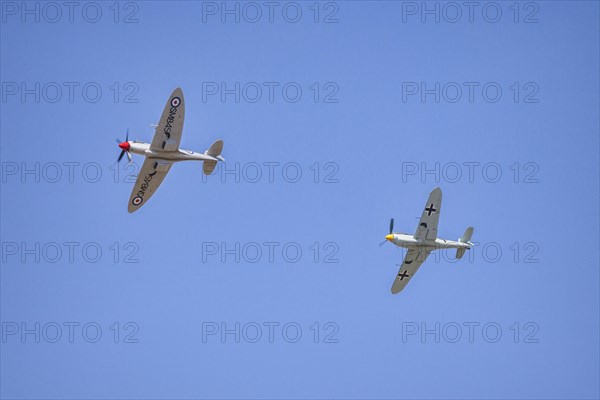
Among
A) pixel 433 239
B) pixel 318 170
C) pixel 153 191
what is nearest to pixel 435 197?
pixel 433 239

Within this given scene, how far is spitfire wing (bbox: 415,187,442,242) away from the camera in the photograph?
7175 cm

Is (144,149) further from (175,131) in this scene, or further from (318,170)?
(318,170)

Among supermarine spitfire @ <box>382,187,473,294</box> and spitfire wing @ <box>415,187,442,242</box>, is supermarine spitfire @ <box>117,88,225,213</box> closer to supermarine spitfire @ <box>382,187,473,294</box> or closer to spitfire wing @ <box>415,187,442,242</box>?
supermarine spitfire @ <box>382,187,473,294</box>

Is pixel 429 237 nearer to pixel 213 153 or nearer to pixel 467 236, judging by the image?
pixel 467 236

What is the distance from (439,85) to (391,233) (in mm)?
9692

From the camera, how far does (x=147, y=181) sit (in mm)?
71125

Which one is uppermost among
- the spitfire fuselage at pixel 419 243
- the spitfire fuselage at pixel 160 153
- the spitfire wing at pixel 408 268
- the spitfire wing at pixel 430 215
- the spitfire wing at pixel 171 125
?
the spitfire wing at pixel 171 125

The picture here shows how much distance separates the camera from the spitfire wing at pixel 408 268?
247 feet

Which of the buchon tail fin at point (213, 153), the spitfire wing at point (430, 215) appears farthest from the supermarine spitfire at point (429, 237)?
the buchon tail fin at point (213, 153)

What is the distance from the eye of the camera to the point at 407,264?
249ft

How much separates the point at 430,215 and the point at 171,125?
17.0 metres

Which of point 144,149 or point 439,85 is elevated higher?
point 439,85

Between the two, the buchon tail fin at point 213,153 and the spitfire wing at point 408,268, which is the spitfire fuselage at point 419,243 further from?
the buchon tail fin at point 213,153

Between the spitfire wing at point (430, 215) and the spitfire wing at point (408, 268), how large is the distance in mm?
2797
